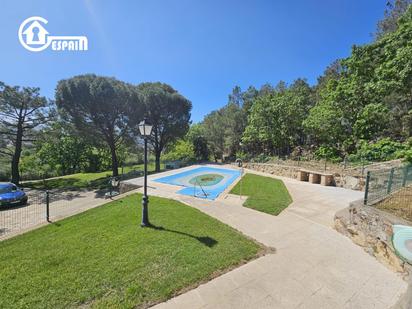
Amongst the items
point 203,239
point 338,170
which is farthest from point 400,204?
point 338,170

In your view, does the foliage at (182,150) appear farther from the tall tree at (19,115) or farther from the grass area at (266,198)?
the grass area at (266,198)

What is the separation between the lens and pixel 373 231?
15.3 ft

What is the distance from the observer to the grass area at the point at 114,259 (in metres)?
3.14

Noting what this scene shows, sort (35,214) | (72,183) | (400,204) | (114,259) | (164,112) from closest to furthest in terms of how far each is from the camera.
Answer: (114,259) → (400,204) → (35,214) → (72,183) → (164,112)

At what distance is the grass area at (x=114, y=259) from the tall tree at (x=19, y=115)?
16059mm

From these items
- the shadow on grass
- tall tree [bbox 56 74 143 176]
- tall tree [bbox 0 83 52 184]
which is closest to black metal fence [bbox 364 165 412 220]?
the shadow on grass

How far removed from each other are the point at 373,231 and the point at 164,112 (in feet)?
70.3

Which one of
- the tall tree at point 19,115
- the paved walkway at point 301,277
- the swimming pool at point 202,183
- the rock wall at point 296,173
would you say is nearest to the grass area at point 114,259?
the paved walkway at point 301,277

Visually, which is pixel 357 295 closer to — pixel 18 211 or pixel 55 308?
pixel 55 308

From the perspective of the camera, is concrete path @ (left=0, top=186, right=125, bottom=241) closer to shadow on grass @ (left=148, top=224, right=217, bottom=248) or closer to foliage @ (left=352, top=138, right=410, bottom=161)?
shadow on grass @ (left=148, top=224, right=217, bottom=248)

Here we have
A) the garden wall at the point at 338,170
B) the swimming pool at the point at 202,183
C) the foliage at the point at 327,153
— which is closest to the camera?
the swimming pool at the point at 202,183

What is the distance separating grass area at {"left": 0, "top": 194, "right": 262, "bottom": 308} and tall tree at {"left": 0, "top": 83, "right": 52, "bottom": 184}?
16.1 meters

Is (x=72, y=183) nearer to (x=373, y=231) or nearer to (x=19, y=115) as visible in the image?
(x=19, y=115)

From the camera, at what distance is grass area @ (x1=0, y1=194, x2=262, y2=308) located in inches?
124
